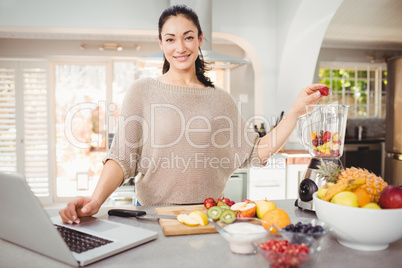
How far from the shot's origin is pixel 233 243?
0.88m

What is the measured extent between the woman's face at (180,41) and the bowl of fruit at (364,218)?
837mm

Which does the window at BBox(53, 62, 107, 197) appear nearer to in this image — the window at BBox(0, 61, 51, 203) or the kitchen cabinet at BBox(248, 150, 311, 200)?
the window at BBox(0, 61, 51, 203)

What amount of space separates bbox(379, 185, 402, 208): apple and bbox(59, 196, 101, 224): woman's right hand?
879 mm

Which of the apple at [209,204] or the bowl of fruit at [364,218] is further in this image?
the apple at [209,204]

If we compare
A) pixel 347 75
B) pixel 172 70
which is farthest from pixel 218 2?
pixel 347 75

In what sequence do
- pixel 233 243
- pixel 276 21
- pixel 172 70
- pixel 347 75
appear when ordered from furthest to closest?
1. pixel 347 75
2. pixel 276 21
3. pixel 172 70
4. pixel 233 243

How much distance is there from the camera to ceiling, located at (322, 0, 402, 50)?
3956 millimetres

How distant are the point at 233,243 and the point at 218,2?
3227mm

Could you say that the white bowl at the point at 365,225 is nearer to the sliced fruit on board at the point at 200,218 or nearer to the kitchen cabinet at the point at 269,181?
the sliced fruit on board at the point at 200,218

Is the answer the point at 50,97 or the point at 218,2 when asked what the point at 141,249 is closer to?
the point at 218,2

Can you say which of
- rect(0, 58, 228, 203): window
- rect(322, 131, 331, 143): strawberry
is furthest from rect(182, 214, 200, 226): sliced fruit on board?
rect(0, 58, 228, 203): window

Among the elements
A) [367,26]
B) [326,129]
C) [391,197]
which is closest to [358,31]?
[367,26]

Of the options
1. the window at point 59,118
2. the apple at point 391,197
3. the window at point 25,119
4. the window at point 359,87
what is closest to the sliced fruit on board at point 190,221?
the apple at point 391,197

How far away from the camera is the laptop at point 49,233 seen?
0.78 meters
